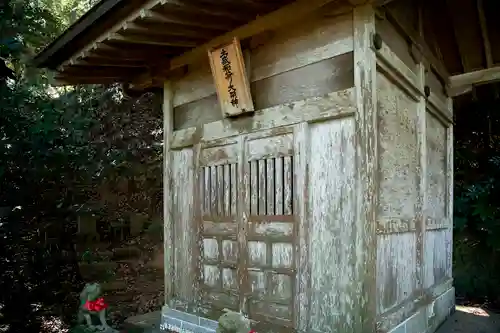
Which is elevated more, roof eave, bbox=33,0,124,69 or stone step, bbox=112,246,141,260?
roof eave, bbox=33,0,124,69

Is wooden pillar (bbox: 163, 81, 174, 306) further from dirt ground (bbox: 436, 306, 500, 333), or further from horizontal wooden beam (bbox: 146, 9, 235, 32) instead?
dirt ground (bbox: 436, 306, 500, 333)

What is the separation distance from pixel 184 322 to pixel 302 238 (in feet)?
6.28

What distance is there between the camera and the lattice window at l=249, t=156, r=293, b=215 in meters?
3.41

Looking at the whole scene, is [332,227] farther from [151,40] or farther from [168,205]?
[151,40]

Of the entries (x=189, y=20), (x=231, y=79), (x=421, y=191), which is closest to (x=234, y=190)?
(x=231, y=79)

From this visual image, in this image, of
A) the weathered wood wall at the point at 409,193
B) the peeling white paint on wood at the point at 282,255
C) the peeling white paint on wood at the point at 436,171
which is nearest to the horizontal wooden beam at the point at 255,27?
the weathered wood wall at the point at 409,193

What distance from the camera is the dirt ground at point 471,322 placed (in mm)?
4555

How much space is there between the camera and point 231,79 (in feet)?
11.9

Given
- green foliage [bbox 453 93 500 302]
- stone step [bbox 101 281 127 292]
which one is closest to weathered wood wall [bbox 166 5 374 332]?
stone step [bbox 101 281 127 292]

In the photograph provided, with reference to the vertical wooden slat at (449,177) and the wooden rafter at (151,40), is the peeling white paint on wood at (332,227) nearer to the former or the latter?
the wooden rafter at (151,40)

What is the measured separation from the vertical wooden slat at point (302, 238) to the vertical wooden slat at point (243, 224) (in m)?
0.55

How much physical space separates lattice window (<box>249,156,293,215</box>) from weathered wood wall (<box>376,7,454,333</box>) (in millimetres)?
738

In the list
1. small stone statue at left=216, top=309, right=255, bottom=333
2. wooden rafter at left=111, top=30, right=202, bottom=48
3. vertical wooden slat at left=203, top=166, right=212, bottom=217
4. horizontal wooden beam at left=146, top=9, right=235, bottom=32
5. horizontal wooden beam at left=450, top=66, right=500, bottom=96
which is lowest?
small stone statue at left=216, top=309, right=255, bottom=333

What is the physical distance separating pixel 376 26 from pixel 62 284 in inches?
256
